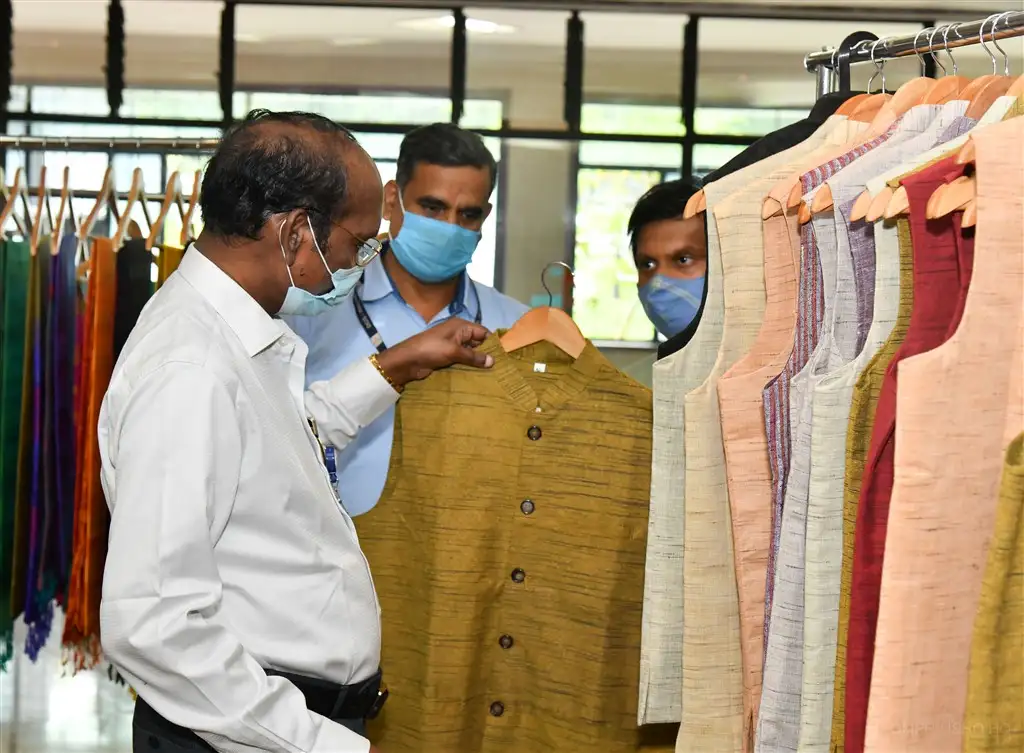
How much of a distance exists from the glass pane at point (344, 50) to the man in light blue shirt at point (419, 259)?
15.7ft

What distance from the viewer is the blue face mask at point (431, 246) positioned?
2818mm

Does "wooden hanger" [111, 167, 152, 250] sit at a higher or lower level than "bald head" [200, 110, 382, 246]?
higher

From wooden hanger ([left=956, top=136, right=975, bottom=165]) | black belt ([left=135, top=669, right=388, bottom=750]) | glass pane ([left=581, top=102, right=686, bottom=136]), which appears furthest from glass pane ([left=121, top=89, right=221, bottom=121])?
wooden hanger ([left=956, top=136, right=975, bottom=165])

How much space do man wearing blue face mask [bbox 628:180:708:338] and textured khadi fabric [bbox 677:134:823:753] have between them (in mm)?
662

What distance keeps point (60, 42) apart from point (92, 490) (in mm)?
5368

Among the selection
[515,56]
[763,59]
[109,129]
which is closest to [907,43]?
[515,56]

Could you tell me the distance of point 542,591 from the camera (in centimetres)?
232

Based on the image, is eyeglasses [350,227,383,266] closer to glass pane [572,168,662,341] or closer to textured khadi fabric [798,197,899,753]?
textured khadi fabric [798,197,899,753]

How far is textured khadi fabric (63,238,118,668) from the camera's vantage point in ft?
10.1

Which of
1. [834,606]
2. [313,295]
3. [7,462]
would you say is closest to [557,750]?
[834,606]

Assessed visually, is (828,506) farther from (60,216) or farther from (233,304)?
(60,216)

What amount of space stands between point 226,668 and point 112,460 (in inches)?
14.2

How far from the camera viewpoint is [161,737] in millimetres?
1733

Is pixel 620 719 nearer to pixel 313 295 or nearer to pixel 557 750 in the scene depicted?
pixel 557 750
